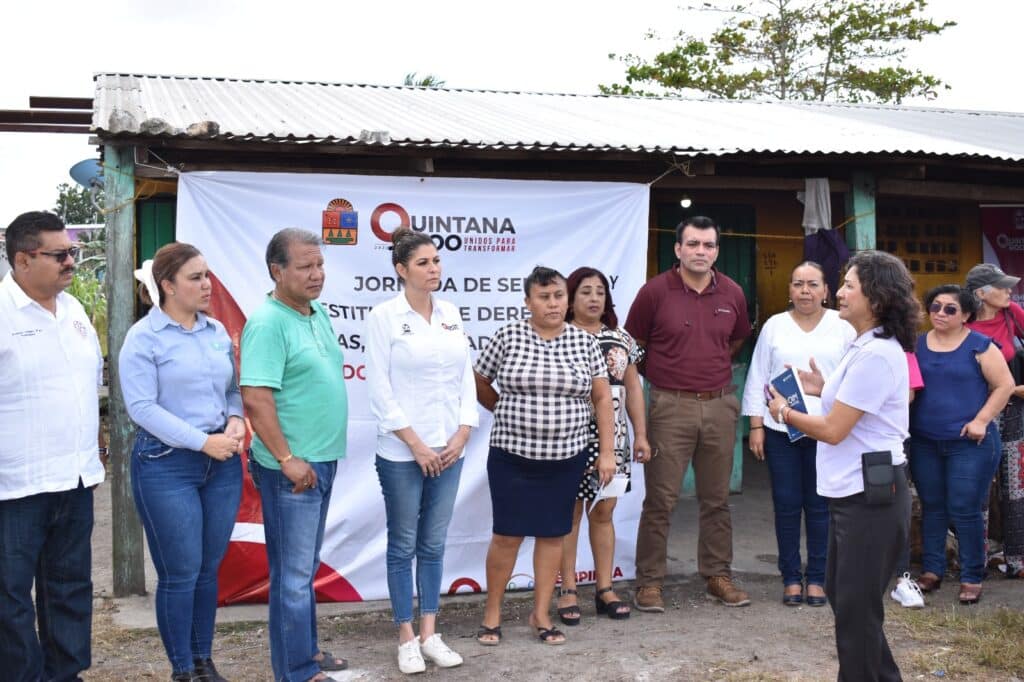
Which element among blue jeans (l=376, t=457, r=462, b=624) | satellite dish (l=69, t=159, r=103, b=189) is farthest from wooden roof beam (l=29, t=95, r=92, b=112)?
blue jeans (l=376, t=457, r=462, b=624)

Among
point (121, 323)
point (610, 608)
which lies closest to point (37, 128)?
point (121, 323)

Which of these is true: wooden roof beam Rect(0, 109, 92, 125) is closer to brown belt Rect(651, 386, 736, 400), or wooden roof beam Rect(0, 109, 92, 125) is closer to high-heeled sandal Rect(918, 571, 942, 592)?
brown belt Rect(651, 386, 736, 400)

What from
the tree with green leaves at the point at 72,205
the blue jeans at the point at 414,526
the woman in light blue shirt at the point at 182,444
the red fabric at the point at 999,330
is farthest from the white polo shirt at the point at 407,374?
the tree with green leaves at the point at 72,205

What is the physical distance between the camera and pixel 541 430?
15.2 feet

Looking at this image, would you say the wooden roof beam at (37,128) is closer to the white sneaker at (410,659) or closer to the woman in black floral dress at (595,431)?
the woman in black floral dress at (595,431)

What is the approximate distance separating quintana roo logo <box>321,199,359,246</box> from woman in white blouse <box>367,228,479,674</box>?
3.23 feet

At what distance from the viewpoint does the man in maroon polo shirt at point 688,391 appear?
17.6 feet

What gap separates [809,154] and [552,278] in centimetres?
244

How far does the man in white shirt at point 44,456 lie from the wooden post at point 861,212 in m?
4.86

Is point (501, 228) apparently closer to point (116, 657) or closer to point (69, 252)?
point (69, 252)

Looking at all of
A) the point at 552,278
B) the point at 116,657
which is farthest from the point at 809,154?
the point at 116,657

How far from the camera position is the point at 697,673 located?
4531 mm

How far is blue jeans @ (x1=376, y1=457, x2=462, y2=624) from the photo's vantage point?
14.6ft

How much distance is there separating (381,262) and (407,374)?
127cm
